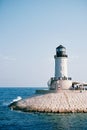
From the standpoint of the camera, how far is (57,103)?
49.9 metres

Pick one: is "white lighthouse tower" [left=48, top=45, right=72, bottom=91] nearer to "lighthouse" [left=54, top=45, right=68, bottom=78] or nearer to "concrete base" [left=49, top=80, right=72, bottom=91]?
"lighthouse" [left=54, top=45, right=68, bottom=78]

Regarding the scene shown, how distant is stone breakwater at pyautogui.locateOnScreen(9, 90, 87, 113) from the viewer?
1912 inches

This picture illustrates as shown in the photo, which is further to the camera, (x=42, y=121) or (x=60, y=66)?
(x=60, y=66)

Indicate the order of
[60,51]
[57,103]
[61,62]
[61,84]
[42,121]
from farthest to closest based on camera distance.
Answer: [60,51], [61,62], [61,84], [57,103], [42,121]

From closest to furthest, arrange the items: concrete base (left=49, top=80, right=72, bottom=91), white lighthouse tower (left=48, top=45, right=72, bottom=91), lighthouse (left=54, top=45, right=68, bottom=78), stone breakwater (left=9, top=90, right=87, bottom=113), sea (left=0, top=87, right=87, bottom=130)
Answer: sea (left=0, top=87, right=87, bottom=130), stone breakwater (left=9, top=90, right=87, bottom=113), concrete base (left=49, top=80, right=72, bottom=91), white lighthouse tower (left=48, top=45, right=72, bottom=91), lighthouse (left=54, top=45, right=68, bottom=78)

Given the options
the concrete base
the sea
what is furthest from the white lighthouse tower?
the sea

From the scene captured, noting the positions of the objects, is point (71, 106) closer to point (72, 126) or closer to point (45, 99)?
point (45, 99)

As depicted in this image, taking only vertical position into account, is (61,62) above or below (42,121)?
above

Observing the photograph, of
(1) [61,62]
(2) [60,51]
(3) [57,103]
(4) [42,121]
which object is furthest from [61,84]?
(4) [42,121]

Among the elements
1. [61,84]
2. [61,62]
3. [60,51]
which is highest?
[60,51]

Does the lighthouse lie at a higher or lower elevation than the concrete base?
higher

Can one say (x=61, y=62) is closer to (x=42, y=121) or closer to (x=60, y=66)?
(x=60, y=66)

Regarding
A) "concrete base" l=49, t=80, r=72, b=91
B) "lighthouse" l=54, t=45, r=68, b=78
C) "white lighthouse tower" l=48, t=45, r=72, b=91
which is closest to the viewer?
"concrete base" l=49, t=80, r=72, b=91

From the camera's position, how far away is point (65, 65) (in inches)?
2424
